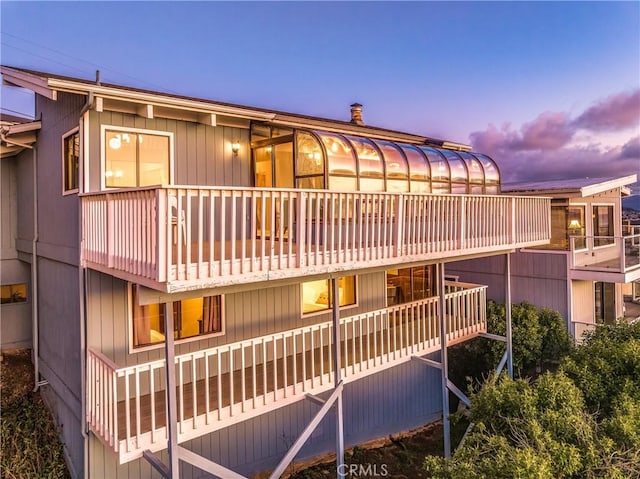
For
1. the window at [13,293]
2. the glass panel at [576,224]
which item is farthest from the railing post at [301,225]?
the glass panel at [576,224]

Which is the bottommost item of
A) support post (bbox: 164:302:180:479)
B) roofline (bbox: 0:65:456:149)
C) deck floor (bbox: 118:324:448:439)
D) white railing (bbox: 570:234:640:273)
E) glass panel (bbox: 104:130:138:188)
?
deck floor (bbox: 118:324:448:439)

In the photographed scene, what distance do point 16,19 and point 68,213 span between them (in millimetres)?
44124

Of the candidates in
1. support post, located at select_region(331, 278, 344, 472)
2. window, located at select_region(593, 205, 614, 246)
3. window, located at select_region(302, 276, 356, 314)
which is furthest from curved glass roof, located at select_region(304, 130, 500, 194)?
window, located at select_region(593, 205, 614, 246)

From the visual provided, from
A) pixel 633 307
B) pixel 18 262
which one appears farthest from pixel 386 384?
pixel 633 307

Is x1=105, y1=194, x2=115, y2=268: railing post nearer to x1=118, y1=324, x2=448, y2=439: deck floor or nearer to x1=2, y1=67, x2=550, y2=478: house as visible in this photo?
x1=2, y1=67, x2=550, y2=478: house

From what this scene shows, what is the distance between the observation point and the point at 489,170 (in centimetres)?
1123

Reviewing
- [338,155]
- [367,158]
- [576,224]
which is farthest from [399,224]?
[576,224]

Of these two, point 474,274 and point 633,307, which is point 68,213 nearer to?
point 474,274

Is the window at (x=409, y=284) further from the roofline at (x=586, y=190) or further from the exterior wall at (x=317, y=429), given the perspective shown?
the roofline at (x=586, y=190)

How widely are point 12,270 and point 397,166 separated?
33.4 feet

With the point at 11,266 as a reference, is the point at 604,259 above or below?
below

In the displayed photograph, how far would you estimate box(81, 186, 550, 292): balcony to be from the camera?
455 centimetres

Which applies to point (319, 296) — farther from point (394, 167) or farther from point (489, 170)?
point (489, 170)

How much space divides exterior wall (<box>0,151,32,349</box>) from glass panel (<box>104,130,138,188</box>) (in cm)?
545
